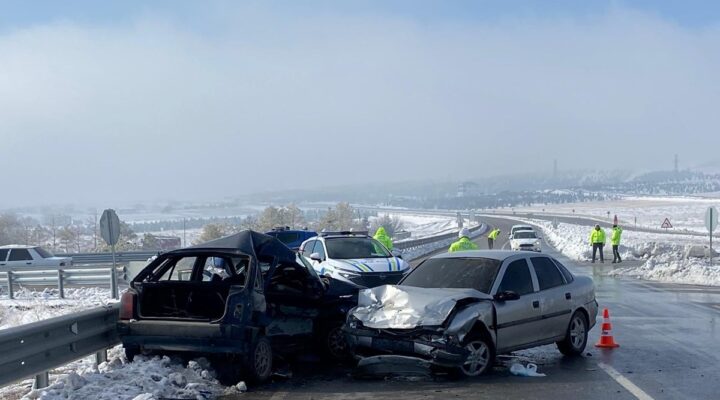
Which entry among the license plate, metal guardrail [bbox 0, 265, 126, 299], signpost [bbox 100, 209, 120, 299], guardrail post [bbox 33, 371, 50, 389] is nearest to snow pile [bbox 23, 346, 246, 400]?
guardrail post [bbox 33, 371, 50, 389]

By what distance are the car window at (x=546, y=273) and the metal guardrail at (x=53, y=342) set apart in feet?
18.2

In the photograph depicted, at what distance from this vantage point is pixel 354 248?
18.5 meters

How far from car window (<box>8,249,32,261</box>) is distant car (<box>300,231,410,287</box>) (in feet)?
50.2

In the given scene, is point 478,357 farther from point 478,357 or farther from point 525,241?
point 525,241

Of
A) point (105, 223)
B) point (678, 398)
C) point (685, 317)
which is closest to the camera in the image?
point (678, 398)

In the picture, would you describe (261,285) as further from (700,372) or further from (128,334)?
(700,372)

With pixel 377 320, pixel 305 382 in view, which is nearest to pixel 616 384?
pixel 377 320

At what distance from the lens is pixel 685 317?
50.6 feet

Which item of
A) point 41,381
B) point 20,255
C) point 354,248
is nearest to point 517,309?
point 41,381

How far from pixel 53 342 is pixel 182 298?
161cm

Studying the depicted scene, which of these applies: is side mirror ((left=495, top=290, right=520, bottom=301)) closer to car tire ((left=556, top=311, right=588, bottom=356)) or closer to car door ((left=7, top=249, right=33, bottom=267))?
car tire ((left=556, top=311, right=588, bottom=356))

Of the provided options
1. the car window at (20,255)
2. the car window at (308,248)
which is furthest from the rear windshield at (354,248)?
the car window at (20,255)

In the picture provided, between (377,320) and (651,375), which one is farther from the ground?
(377,320)

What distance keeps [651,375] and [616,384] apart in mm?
766
